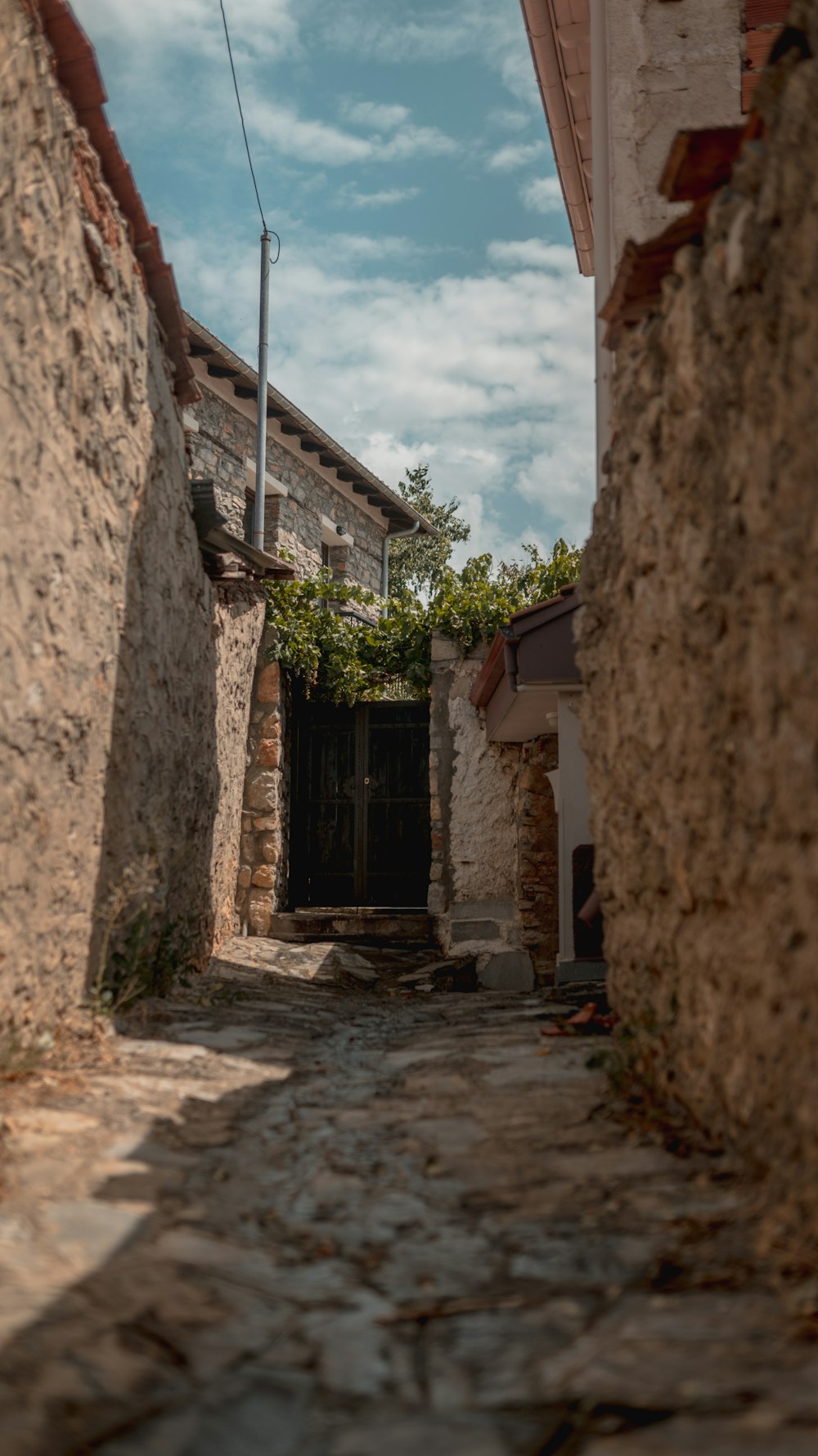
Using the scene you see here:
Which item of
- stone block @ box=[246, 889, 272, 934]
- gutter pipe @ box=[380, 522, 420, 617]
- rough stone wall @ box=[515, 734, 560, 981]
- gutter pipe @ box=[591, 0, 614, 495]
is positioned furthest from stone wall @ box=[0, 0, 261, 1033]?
gutter pipe @ box=[380, 522, 420, 617]

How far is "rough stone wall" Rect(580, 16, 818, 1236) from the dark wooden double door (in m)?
5.79

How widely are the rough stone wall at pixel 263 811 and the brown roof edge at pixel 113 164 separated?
9.89ft

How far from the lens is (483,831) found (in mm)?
8180

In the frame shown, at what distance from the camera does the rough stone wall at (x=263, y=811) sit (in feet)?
26.3

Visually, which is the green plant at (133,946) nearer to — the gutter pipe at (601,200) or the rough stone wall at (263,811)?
the gutter pipe at (601,200)

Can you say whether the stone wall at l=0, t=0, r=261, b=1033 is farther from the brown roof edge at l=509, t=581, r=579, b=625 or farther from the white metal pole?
the white metal pole

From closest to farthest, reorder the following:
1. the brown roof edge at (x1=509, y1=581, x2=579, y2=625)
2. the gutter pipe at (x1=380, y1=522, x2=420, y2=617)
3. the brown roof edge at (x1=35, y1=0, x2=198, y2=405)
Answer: the brown roof edge at (x1=35, y1=0, x2=198, y2=405), the brown roof edge at (x1=509, y1=581, x2=579, y2=625), the gutter pipe at (x1=380, y1=522, x2=420, y2=617)

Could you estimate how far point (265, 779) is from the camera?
810 centimetres

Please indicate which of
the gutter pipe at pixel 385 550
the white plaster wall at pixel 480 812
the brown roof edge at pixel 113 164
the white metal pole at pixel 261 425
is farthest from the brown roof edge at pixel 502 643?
the gutter pipe at pixel 385 550

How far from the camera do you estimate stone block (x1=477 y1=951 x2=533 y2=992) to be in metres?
6.97

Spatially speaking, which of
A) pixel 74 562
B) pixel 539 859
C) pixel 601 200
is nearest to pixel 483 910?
pixel 539 859

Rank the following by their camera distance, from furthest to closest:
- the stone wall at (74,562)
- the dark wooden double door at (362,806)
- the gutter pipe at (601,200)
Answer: the dark wooden double door at (362,806) < the gutter pipe at (601,200) < the stone wall at (74,562)

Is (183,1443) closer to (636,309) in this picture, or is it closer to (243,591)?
(636,309)

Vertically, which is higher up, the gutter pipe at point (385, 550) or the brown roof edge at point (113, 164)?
the gutter pipe at point (385, 550)
